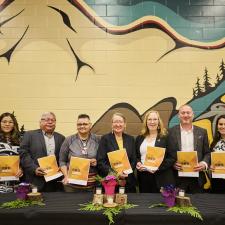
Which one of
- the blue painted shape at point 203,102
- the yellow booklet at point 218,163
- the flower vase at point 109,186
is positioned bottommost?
the flower vase at point 109,186

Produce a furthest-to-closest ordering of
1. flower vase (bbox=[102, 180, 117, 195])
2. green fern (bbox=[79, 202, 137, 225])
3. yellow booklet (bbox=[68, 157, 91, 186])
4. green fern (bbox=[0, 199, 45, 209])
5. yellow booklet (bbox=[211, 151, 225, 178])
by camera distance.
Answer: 1. yellow booklet (bbox=[211, 151, 225, 178])
2. yellow booklet (bbox=[68, 157, 91, 186])
3. flower vase (bbox=[102, 180, 117, 195])
4. green fern (bbox=[0, 199, 45, 209])
5. green fern (bbox=[79, 202, 137, 225])

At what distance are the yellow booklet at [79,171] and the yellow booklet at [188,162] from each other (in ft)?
3.16

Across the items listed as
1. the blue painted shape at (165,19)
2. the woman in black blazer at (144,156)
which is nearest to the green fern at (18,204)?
the woman in black blazer at (144,156)

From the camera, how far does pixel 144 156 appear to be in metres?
3.29

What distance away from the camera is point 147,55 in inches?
166

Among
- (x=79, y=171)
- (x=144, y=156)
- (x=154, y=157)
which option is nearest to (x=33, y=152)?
(x=79, y=171)

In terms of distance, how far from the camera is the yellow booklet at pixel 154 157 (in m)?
3.08

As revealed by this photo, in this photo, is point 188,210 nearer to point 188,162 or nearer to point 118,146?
point 188,162

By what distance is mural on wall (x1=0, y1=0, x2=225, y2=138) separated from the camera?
4.18m

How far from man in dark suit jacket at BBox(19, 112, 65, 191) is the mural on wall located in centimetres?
72

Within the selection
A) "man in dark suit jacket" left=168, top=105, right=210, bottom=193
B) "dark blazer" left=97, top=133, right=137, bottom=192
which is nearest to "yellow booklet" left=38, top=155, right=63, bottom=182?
"dark blazer" left=97, top=133, right=137, bottom=192

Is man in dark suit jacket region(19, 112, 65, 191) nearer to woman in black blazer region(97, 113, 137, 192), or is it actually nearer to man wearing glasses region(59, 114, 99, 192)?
man wearing glasses region(59, 114, 99, 192)

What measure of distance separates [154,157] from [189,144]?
1.70 ft

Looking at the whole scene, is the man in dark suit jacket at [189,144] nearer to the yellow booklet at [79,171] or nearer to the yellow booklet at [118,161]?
the yellow booklet at [118,161]
